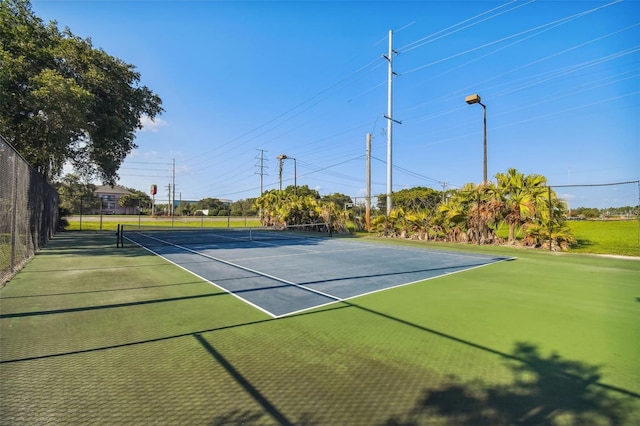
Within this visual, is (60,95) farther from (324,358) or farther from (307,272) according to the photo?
(324,358)

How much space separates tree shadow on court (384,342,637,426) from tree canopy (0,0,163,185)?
596 inches

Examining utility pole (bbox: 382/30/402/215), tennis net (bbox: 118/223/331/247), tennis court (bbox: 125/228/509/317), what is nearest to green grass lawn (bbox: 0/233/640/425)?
tennis court (bbox: 125/228/509/317)

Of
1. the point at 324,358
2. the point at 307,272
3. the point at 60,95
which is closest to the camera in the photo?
the point at 324,358

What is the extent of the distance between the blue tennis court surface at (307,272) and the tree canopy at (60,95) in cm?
722

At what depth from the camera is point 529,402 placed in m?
2.56

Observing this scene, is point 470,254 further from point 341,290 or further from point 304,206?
point 304,206

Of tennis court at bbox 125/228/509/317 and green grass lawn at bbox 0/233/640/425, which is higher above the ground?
tennis court at bbox 125/228/509/317

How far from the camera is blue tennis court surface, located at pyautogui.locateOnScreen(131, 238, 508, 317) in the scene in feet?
18.8

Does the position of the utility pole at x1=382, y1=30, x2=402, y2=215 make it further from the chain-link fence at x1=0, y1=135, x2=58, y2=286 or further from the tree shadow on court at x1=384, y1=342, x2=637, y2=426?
the tree shadow on court at x1=384, y1=342, x2=637, y2=426

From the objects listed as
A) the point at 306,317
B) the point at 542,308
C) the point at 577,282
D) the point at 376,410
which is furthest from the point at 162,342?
the point at 577,282

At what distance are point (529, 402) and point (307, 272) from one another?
19.2ft

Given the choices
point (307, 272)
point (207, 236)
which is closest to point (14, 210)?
point (307, 272)

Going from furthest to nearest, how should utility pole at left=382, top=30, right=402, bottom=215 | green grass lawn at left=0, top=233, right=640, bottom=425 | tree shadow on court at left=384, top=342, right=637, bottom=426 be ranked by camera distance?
utility pole at left=382, top=30, right=402, bottom=215
green grass lawn at left=0, top=233, right=640, bottom=425
tree shadow on court at left=384, top=342, right=637, bottom=426

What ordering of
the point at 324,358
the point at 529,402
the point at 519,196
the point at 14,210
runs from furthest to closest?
the point at 519,196
the point at 14,210
the point at 324,358
the point at 529,402
